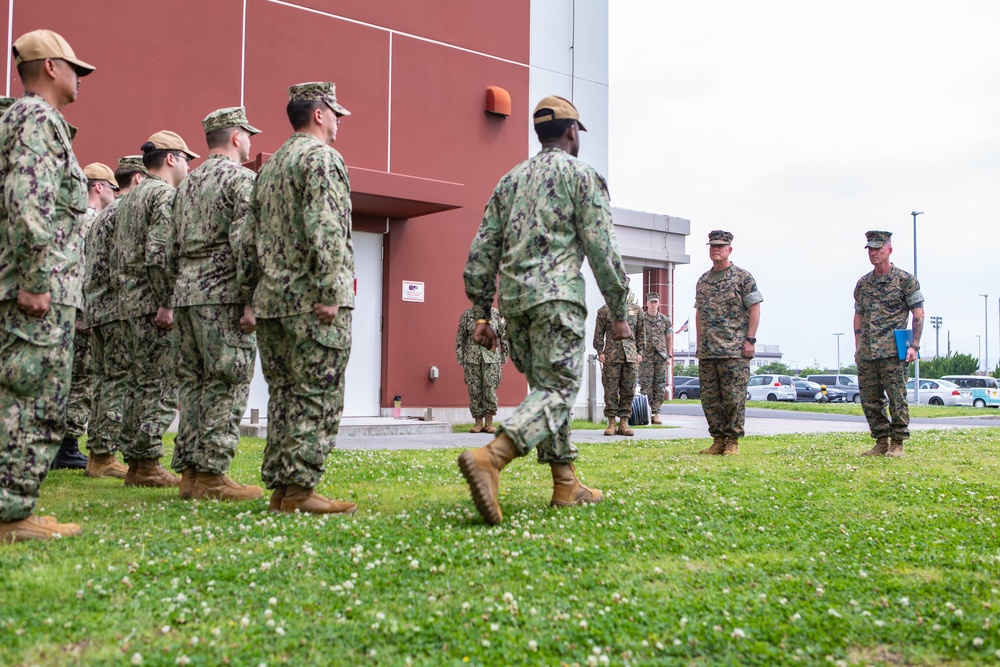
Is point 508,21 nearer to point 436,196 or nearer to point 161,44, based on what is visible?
point 436,196

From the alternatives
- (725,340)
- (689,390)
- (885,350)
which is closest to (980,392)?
(689,390)

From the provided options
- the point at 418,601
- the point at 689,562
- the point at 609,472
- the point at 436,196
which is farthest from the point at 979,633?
the point at 436,196

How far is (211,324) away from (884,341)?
725 cm

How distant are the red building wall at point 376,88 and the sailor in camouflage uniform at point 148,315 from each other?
19.1ft

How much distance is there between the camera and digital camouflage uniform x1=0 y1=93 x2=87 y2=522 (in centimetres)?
408

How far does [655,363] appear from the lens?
687 inches

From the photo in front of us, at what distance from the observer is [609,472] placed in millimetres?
7332

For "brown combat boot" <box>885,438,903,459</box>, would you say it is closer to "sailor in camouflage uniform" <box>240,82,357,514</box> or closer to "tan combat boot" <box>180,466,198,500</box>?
"sailor in camouflage uniform" <box>240,82,357,514</box>

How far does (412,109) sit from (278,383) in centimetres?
1050

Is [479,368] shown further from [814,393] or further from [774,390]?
[814,393]

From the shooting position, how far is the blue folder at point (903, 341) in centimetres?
920

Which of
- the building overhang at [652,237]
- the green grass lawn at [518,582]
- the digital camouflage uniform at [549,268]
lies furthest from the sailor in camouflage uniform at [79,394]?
the building overhang at [652,237]

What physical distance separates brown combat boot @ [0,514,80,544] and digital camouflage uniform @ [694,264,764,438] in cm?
693

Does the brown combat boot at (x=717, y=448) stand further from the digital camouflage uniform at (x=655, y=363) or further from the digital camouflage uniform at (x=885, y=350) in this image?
the digital camouflage uniform at (x=655, y=363)
